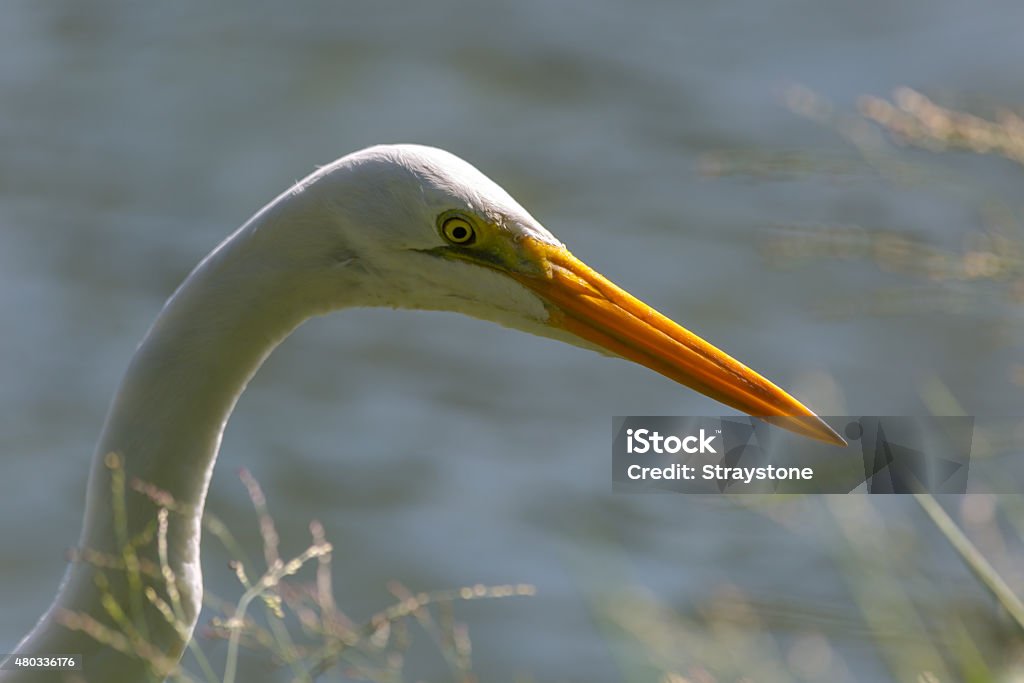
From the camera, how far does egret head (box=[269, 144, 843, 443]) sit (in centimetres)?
242

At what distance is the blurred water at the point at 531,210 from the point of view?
20.9 ft

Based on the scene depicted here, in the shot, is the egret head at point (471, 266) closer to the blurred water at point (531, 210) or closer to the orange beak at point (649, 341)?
the orange beak at point (649, 341)

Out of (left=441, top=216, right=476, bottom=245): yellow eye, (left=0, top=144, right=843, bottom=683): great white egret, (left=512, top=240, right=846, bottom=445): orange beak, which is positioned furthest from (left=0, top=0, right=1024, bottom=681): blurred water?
(left=441, top=216, right=476, bottom=245): yellow eye

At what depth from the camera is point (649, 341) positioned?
2.67m

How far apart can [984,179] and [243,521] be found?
428 cm

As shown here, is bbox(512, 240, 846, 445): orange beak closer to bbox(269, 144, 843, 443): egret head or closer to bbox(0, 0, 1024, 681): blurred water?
bbox(269, 144, 843, 443): egret head

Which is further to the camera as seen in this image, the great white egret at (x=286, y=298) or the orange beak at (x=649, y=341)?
the orange beak at (x=649, y=341)

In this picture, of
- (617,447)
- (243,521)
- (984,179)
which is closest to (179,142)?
(243,521)

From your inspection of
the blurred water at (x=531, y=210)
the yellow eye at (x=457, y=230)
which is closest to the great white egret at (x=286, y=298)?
the yellow eye at (x=457, y=230)

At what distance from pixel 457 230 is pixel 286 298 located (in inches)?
12.3

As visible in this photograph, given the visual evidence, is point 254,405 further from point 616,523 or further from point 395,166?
point 395,166

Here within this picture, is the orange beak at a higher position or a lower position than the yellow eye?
lower

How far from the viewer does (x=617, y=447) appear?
12.7ft

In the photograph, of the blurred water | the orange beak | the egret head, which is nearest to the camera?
the egret head
